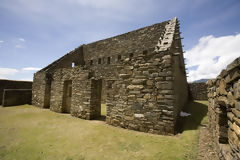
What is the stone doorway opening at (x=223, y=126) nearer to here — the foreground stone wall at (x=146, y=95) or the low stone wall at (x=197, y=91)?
the foreground stone wall at (x=146, y=95)

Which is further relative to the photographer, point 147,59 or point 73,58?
point 73,58

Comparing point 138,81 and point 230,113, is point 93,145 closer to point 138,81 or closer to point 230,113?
point 138,81

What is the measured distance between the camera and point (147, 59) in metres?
5.28

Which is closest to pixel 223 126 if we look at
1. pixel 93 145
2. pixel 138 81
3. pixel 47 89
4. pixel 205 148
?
pixel 205 148

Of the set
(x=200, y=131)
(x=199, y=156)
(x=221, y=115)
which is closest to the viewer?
(x=221, y=115)

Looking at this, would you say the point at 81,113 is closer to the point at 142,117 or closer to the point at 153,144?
the point at 142,117

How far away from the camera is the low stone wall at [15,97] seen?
11.4 m

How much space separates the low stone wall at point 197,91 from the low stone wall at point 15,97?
61.6 feet

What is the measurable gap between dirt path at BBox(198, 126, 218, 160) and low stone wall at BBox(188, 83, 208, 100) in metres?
10.8

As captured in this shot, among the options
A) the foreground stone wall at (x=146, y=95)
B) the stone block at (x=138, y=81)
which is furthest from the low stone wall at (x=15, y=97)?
the stone block at (x=138, y=81)

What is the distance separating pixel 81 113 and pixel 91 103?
1.01m

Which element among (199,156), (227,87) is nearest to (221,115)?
(227,87)

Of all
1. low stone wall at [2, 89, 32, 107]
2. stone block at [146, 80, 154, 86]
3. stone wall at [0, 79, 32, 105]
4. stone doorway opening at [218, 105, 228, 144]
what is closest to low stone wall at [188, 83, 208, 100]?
stone block at [146, 80, 154, 86]

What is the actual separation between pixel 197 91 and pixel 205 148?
12243 millimetres
